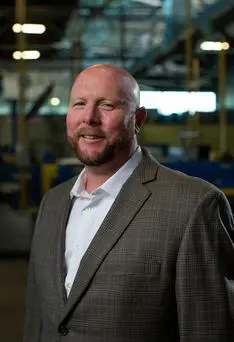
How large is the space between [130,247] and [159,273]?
0.27 feet

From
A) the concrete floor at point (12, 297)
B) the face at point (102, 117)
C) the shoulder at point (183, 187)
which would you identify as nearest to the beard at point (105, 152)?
the face at point (102, 117)

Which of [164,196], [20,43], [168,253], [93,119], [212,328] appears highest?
[20,43]

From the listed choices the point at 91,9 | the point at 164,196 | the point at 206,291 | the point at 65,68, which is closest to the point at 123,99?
the point at 164,196

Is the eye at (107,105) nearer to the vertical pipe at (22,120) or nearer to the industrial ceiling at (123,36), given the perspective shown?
the vertical pipe at (22,120)

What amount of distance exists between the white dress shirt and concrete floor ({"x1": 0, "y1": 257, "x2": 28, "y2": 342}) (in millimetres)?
2408

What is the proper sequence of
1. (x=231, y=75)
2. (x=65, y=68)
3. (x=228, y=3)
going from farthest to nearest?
(x=231, y=75) → (x=65, y=68) → (x=228, y=3)

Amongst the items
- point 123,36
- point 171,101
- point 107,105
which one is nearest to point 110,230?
point 107,105

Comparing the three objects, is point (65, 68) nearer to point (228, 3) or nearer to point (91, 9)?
point (91, 9)

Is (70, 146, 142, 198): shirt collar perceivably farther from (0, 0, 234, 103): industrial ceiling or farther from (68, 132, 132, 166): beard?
(0, 0, 234, 103): industrial ceiling

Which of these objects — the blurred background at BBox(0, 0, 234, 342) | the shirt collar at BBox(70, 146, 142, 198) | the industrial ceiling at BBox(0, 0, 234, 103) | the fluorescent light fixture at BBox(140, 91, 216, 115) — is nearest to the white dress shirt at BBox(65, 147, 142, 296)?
the shirt collar at BBox(70, 146, 142, 198)

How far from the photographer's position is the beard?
146 cm

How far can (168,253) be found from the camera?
138cm

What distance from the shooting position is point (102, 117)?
146 centimetres

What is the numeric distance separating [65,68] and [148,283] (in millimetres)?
Result: 8275
